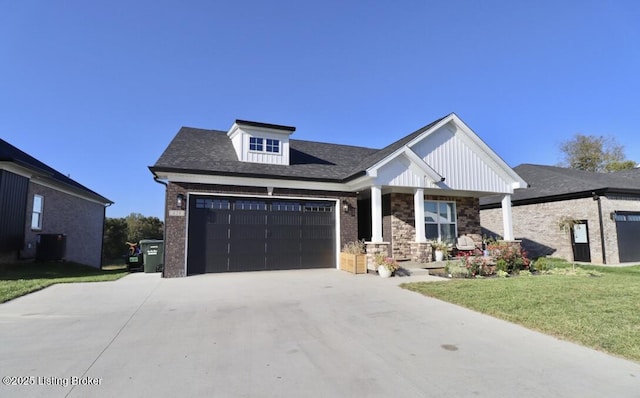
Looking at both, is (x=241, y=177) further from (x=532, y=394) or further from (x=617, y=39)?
(x=617, y=39)

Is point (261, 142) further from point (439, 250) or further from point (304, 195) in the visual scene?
point (439, 250)

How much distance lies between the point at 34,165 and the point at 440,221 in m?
18.1

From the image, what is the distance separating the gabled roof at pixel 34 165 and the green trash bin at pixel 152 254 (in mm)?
4662

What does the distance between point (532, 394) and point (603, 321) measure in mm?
3593

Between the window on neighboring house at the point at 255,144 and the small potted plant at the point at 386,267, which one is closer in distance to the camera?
the small potted plant at the point at 386,267

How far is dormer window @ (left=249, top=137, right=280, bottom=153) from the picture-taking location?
13.7 meters

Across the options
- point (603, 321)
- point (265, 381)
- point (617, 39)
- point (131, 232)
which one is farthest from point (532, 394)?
point (131, 232)

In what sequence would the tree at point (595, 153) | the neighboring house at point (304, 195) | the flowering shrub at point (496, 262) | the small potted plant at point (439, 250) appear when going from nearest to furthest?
the flowering shrub at point (496, 262) → the neighboring house at point (304, 195) → the small potted plant at point (439, 250) → the tree at point (595, 153)

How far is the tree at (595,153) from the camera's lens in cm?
3803

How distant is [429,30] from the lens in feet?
39.5

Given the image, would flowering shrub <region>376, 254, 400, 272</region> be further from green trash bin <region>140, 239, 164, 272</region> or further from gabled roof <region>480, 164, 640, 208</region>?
gabled roof <region>480, 164, 640, 208</region>

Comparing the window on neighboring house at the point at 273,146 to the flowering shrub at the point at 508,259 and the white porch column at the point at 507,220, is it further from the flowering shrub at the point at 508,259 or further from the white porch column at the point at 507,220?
the white porch column at the point at 507,220

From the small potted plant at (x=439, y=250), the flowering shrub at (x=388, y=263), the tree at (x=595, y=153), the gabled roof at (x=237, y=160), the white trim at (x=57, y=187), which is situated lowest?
the flowering shrub at (x=388, y=263)

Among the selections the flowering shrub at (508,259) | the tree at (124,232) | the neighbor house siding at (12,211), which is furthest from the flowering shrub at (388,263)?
the tree at (124,232)
